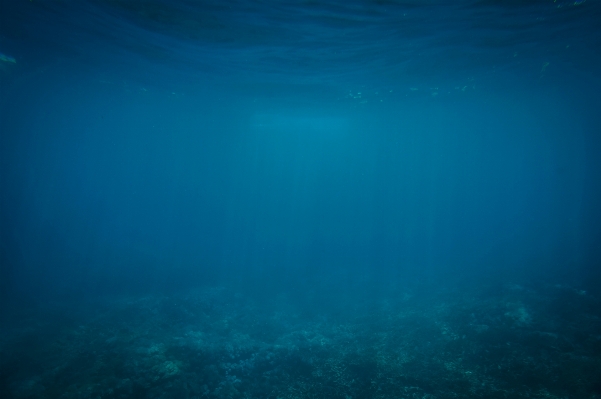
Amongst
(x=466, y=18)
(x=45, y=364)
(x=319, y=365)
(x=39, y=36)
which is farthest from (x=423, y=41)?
(x=45, y=364)

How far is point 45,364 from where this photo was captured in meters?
12.5

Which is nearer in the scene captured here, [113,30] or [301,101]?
[113,30]

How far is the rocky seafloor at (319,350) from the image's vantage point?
34.0 ft

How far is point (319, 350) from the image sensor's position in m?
14.0

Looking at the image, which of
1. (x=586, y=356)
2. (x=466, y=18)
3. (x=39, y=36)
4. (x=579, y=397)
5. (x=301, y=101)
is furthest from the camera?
(x=301, y=101)

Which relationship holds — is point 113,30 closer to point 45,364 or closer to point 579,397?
point 45,364

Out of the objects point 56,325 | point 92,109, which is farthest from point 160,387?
point 92,109

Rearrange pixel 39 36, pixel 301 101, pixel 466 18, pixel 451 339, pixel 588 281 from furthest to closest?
1. pixel 301 101
2. pixel 588 281
3. pixel 39 36
4. pixel 451 339
5. pixel 466 18

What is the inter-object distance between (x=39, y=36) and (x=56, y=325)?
16.0 metres

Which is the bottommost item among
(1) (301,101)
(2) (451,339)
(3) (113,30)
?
(2) (451,339)

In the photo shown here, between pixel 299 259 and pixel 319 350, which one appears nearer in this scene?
pixel 319 350

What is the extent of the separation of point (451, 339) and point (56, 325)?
21.1m

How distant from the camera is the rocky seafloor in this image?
10375 millimetres

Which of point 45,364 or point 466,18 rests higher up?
point 466,18
